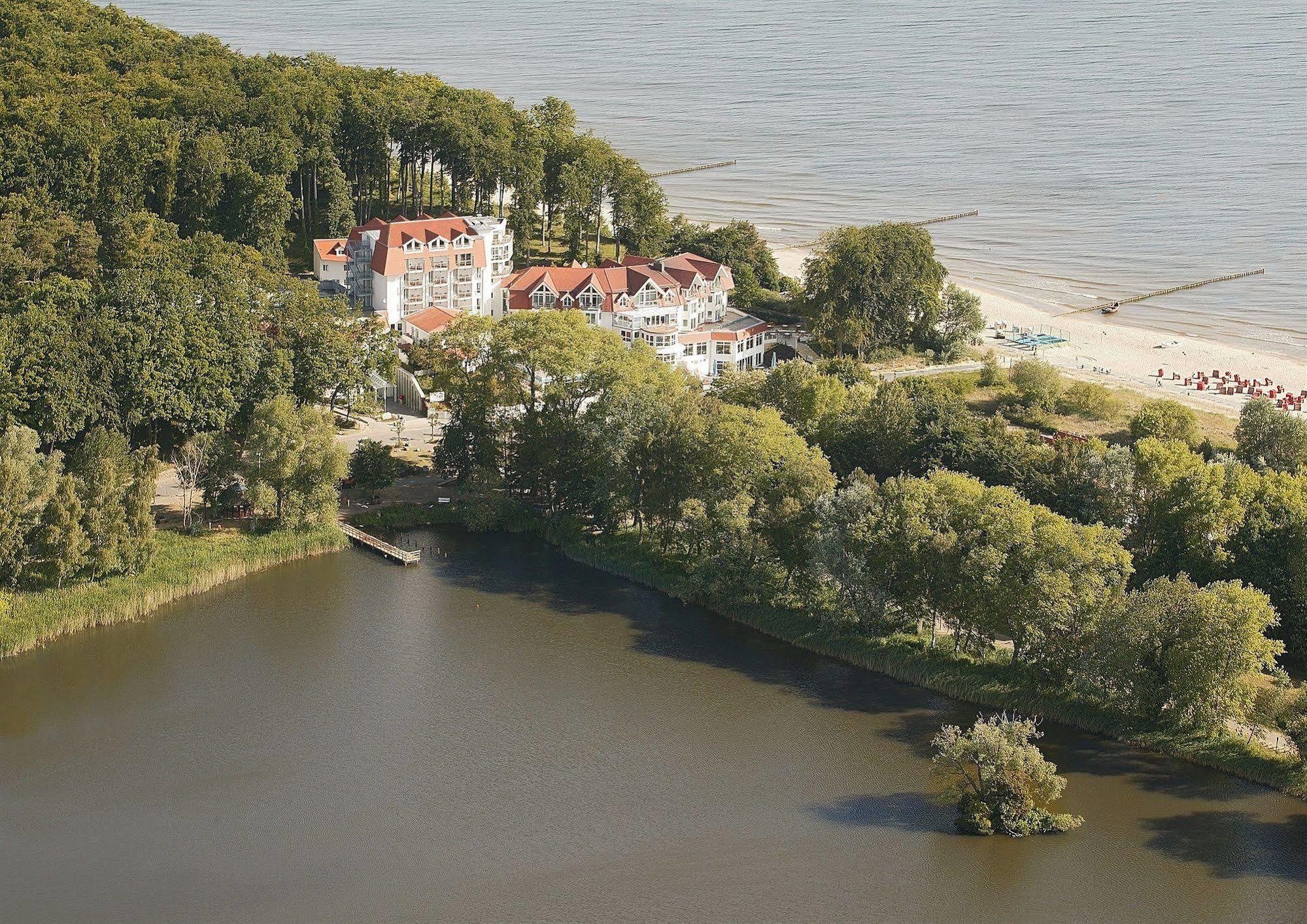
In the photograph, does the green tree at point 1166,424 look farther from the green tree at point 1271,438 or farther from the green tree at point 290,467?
the green tree at point 290,467

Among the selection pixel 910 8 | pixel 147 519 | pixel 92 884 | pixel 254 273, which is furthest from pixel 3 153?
pixel 910 8

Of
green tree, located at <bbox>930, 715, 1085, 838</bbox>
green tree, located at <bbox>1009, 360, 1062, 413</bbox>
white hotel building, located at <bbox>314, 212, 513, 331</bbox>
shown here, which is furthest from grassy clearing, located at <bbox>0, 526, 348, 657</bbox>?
green tree, located at <bbox>1009, 360, 1062, 413</bbox>

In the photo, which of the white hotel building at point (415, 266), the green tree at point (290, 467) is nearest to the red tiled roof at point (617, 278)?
the white hotel building at point (415, 266)

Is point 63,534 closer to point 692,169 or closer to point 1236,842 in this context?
point 1236,842

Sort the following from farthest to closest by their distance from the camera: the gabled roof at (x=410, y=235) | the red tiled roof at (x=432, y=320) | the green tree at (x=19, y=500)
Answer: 1. the gabled roof at (x=410, y=235)
2. the red tiled roof at (x=432, y=320)
3. the green tree at (x=19, y=500)

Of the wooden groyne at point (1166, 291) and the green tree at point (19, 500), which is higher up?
the wooden groyne at point (1166, 291)

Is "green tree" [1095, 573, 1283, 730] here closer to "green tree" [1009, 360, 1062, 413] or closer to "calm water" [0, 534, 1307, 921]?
"calm water" [0, 534, 1307, 921]

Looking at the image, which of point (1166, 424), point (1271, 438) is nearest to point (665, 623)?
point (1166, 424)
